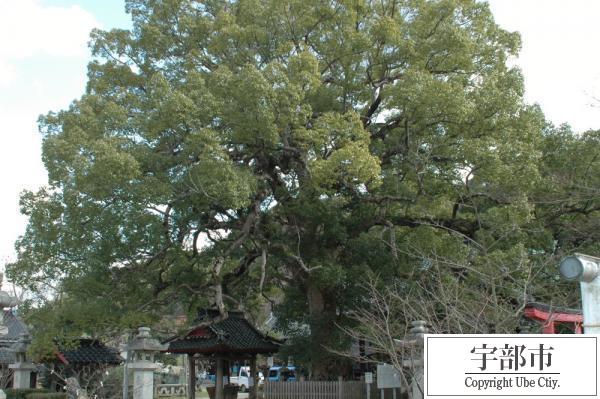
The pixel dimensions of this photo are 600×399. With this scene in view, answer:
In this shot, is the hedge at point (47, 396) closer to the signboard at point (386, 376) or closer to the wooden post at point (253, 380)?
the wooden post at point (253, 380)

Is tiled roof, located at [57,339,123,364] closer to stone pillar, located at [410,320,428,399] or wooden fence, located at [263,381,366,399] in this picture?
wooden fence, located at [263,381,366,399]

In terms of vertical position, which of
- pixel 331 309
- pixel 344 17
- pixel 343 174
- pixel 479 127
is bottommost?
pixel 331 309

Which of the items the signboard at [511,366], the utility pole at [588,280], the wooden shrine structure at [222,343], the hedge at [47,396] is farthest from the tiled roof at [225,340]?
the signboard at [511,366]

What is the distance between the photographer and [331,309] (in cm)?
2067

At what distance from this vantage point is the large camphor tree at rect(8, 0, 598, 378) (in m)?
16.0

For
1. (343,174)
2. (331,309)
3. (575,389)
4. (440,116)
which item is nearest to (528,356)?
(575,389)

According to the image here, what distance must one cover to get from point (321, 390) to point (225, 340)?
132 inches

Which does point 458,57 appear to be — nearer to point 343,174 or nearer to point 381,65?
point 381,65

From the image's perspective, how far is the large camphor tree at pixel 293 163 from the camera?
16031 mm

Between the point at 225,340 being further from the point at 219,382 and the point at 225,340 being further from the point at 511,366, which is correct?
the point at 511,366

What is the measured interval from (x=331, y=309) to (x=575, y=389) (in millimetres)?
16243

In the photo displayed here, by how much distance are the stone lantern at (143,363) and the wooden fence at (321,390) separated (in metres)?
5.64

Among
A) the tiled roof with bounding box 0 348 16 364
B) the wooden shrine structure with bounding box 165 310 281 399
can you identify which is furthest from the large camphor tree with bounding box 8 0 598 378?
the tiled roof with bounding box 0 348 16 364

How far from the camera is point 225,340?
20.5 m
